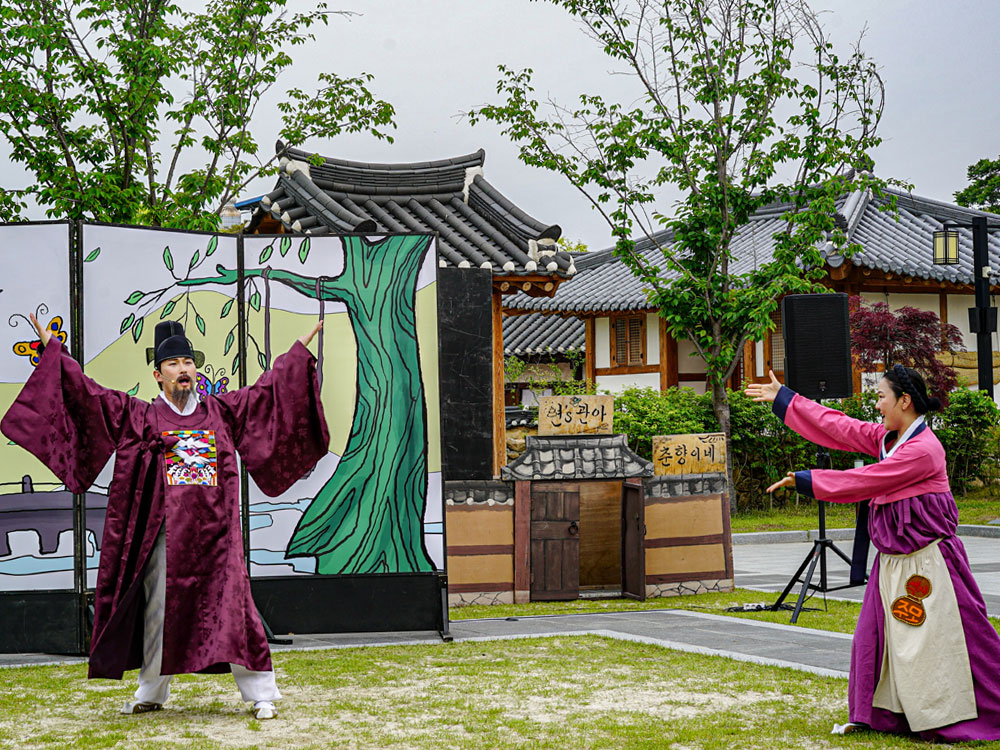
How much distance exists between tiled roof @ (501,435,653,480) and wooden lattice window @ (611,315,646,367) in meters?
12.6

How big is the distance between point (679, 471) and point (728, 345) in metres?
6.27

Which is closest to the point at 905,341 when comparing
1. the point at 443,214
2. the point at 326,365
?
the point at 443,214

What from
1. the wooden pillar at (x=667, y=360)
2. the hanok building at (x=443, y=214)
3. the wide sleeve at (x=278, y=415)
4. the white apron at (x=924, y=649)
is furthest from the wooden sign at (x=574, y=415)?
the wooden pillar at (x=667, y=360)

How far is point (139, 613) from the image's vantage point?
516 centimetres

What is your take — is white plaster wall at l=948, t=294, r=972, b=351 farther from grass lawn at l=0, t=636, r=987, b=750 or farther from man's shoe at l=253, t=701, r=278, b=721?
man's shoe at l=253, t=701, r=278, b=721

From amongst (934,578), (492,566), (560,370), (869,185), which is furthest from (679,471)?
(560,370)

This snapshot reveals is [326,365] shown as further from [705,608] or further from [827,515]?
[827,515]

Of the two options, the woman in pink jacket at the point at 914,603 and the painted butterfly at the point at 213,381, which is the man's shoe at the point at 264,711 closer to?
the woman in pink jacket at the point at 914,603

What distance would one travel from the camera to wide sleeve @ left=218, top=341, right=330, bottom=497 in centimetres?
561

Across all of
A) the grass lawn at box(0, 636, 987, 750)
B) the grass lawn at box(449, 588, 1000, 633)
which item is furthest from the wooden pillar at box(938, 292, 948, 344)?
the grass lawn at box(0, 636, 987, 750)

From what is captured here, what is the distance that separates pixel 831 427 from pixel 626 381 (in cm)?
1711

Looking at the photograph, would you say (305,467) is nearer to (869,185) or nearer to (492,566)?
(492,566)

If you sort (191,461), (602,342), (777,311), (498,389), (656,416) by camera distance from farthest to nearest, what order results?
1. (602,342)
2. (777,311)
3. (656,416)
4. (498,389)
5. (191,461)

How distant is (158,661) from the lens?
512 centimetres
